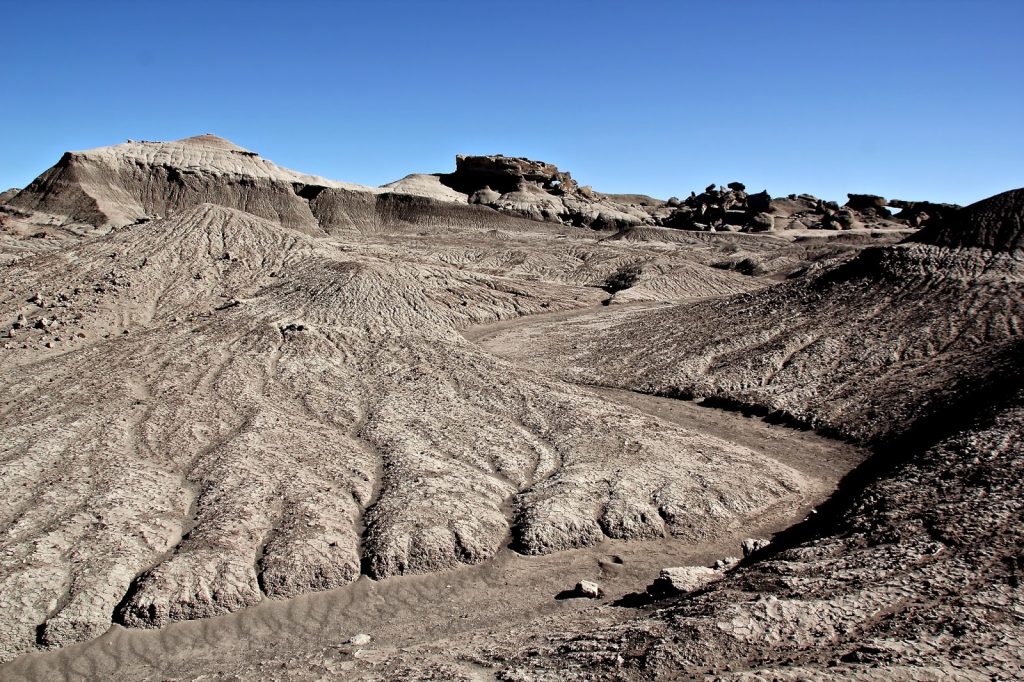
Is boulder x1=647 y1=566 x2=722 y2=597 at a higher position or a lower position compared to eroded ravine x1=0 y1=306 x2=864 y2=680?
higher

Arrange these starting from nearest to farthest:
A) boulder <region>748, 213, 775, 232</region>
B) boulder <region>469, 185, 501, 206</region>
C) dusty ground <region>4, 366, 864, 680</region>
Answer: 1. dusty ground <region>4, 366, 864, 680</region>
2. boulder <region>748, 213, 775, 232</region>
3. boulder <region>469, 185, 501, 206</region>

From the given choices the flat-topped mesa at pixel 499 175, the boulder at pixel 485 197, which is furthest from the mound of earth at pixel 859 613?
the flat-topped mesa at pixel 499 175

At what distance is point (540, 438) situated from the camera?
15156 mm

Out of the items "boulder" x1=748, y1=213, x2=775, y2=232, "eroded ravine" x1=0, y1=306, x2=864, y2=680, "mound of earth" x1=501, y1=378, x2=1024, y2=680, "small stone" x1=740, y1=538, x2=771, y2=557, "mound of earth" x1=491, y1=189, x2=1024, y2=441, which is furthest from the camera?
"boulder" x1=748, y1=213, x2=775, y2=232

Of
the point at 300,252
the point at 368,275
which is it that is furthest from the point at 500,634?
the point at 300,252

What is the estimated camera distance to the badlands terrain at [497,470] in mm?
8359

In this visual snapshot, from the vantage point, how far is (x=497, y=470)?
1388 cm

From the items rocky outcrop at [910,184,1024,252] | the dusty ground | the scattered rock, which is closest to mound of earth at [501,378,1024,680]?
the dusty ground

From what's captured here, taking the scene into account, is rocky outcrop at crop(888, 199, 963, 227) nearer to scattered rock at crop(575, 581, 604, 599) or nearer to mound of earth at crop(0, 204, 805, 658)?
mound of earth at crop(0, 204, 805, 658)

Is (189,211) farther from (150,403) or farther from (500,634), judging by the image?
(500,634)

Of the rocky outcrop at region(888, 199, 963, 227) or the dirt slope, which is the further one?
the rocky outcrop at region(888, 199, 963, 227)

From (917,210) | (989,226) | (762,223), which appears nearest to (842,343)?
(989,226)

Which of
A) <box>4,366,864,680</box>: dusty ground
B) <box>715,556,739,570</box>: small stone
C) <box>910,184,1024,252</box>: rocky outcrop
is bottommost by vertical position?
<box>4,366,864,680</box>: dusty ground

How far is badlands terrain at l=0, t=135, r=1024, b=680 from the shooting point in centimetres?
836
